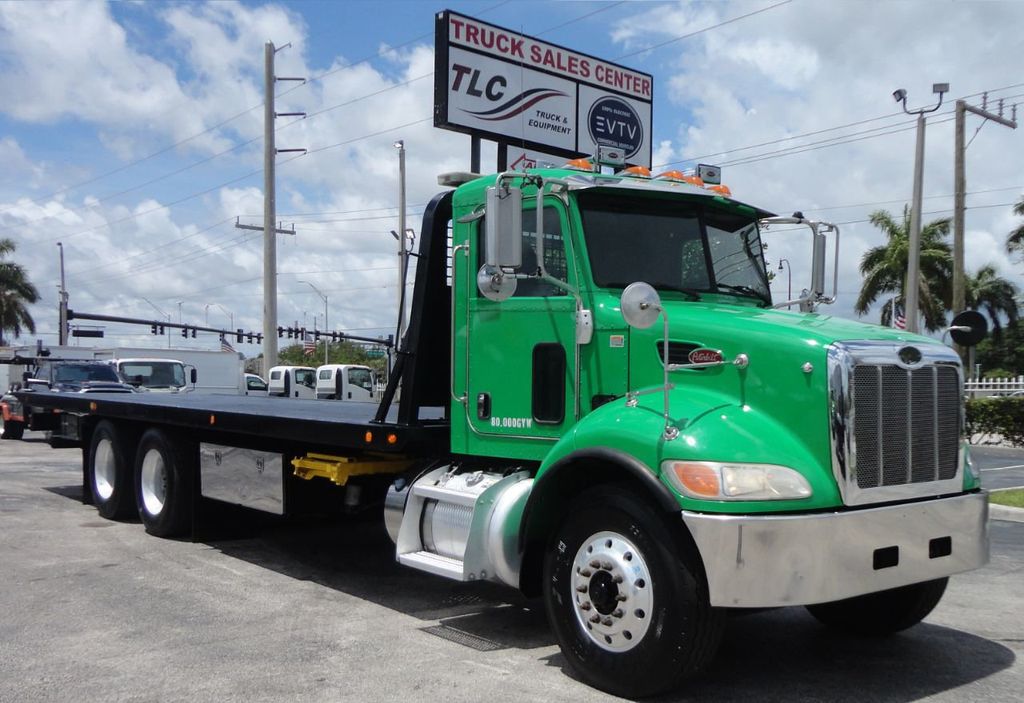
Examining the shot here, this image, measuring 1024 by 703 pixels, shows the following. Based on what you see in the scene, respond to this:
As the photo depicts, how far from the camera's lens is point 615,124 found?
636 inches

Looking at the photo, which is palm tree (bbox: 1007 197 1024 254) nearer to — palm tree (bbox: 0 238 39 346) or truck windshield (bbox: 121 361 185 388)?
truck windshield (bbox: 121 361 185 388)

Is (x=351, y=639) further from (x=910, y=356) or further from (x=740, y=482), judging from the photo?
(x=910, y=356)

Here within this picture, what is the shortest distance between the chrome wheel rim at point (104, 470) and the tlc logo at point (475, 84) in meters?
6.60

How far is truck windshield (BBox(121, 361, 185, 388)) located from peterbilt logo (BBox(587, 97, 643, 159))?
13950 mm

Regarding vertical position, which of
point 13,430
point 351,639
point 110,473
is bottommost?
point 13,430

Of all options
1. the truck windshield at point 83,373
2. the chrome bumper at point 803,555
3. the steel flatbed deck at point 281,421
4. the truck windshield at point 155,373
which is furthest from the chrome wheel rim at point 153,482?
the truck windshield at point 155,373

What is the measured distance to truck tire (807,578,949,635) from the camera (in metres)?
5.66

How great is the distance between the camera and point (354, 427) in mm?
6629

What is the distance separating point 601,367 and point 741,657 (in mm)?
1826

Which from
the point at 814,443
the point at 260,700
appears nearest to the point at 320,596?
the point at 260,700

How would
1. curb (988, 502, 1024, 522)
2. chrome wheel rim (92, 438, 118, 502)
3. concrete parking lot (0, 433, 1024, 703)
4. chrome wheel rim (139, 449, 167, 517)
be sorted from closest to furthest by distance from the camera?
concrete parking lot (0, 433, 1024, 703), chrome wheel rim (139, 449, 167, 517), chrome wheel rim (92, 438, 118, 502), curb (988, 502, 1024, 522)

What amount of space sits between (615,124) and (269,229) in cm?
1554

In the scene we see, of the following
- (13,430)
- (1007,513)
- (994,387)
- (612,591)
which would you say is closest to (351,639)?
(612,591)

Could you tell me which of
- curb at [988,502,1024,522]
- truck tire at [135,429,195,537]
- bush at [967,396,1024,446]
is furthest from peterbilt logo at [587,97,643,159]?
bush at [967,396,1024,446]
